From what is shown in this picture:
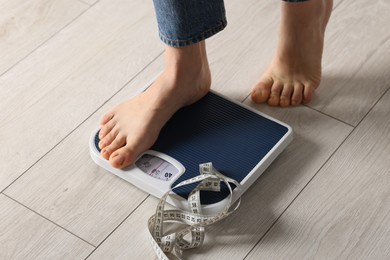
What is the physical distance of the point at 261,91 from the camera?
5.07ft

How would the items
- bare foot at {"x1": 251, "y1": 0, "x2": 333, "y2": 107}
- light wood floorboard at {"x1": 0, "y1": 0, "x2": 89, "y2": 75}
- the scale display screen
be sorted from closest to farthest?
1. the scale display screen
2. bare foot at {"x1": 251, "y1": 0, "x2": 333, "y2": 107}
3. light wood floorboard at {"x1": 0, "y1": 0, "x2": 89, "y2": 75}

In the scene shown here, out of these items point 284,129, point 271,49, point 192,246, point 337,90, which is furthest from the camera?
point 271,49

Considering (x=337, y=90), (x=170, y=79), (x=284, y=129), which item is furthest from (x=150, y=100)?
(x=337, y=90)

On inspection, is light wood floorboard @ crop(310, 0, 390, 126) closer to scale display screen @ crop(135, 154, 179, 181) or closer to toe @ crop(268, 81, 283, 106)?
toe @ crop(268, 81, 283, 106)

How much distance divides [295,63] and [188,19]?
1.01 ft

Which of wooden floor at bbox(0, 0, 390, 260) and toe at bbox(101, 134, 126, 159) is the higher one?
toe at bbox(101, 134, 126, 159)

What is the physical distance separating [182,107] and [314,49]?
298mm

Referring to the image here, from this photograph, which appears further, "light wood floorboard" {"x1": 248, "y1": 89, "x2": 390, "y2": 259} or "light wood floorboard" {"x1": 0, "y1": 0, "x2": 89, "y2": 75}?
"light wood floorboard" {"x1": 0, "y1": 0, "x2": 89, "y2": 75}

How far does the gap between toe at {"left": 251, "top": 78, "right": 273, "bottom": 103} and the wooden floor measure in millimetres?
34

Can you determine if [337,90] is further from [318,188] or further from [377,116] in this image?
[318,188]

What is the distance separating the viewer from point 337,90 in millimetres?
1576

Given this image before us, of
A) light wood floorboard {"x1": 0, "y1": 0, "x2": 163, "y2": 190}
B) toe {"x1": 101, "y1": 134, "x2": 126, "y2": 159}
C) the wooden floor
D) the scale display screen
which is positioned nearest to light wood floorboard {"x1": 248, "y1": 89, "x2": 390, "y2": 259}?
the wooden floor

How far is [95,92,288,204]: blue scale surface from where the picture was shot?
4.56 ft

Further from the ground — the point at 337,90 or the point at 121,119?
the point at 121,119
